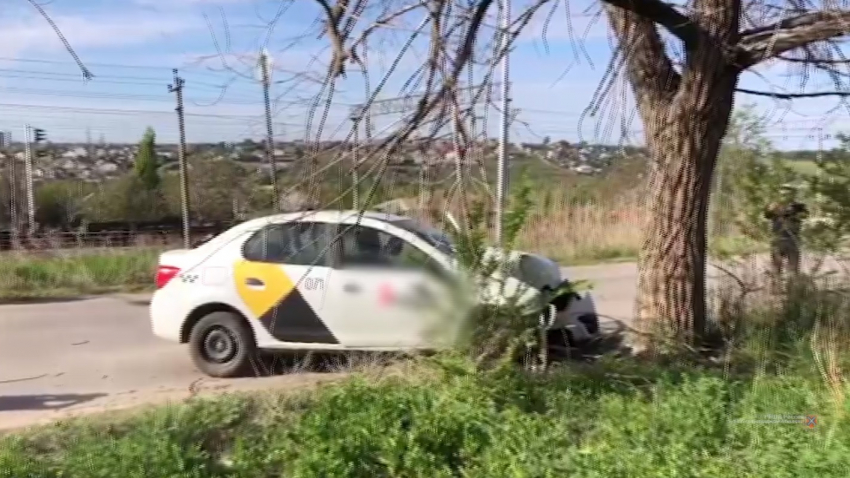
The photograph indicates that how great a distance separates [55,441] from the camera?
19.1 ft

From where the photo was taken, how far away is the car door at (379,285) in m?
7.39

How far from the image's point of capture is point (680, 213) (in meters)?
7.45

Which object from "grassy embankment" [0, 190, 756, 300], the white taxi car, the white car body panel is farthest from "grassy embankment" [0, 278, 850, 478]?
"grassy embankment" [0, 190, 756, 300]

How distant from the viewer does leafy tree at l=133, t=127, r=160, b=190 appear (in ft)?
62.4

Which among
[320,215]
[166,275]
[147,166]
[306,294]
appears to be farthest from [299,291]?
[147,166]

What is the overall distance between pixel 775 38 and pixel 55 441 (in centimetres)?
598

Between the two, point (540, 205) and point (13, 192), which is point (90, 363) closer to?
point (540, 205)

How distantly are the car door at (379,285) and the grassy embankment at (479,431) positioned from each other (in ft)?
2.18

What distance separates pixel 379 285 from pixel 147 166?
12816mm

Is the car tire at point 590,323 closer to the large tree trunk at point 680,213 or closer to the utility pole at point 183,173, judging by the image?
the large tree trunk at point 680,213

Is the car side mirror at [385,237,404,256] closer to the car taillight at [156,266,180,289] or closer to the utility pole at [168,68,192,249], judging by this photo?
the car taillight at [156,266,180,289]

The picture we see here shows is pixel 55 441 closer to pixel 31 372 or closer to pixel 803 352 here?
pixel 31 372

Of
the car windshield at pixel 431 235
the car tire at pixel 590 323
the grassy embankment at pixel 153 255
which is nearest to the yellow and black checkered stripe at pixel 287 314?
the car windshield at pixel 431 235

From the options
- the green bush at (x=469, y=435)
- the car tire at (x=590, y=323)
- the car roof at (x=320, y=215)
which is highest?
the car roof at (x=320, y=215)
